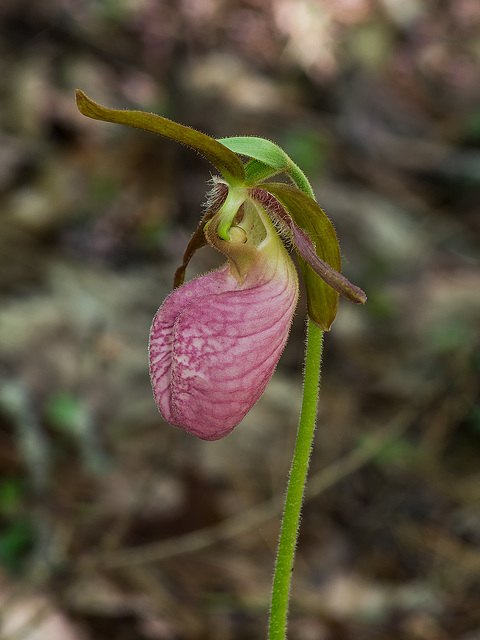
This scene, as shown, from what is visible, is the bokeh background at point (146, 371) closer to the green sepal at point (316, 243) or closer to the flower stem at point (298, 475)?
the flower stem at point (298, 475)

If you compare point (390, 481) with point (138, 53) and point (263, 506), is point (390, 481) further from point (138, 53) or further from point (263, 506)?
point (138, 53)

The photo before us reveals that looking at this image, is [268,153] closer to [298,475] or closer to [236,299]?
[236,299]

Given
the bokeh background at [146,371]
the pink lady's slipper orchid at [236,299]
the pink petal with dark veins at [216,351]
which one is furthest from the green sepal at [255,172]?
the bokeh background at [146,371]

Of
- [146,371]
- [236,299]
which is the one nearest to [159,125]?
[236,299]

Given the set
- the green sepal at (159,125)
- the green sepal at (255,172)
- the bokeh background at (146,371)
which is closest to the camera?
the green sepal at (159,125)

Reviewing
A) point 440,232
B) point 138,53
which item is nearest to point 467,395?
point 440,232
